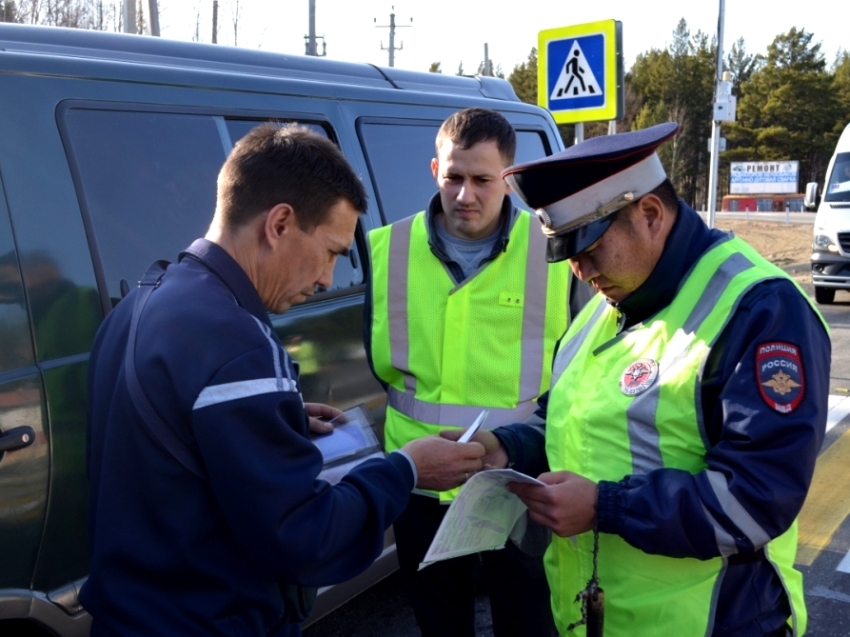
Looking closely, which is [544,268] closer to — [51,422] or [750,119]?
[51,422]

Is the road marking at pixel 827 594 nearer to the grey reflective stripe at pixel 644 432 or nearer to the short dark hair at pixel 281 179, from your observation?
the grey reflective stripe at pixel 644 432

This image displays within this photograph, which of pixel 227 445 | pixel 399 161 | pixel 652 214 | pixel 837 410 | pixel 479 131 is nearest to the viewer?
pixel 227 445

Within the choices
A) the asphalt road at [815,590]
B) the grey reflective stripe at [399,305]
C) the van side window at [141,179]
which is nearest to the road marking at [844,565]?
the asphalt road at [815,590]

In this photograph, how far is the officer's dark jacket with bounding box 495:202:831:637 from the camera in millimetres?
1614

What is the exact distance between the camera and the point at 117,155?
252 cm

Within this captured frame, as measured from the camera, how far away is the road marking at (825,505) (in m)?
4.44

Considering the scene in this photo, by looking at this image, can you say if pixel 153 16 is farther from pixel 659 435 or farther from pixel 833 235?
pixel 659 435

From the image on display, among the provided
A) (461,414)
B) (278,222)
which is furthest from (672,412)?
(461,414)

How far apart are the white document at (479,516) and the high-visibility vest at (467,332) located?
558 millimetres

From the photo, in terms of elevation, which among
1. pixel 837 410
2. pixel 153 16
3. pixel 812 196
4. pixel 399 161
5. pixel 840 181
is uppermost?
pixel 153 16

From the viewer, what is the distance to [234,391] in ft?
4.86

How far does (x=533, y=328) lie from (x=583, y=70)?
5.31 metres

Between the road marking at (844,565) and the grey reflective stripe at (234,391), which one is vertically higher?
the grey reflective stripe at (234,391)

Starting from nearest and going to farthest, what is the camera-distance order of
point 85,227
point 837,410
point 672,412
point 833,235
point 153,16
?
1. point 672,412
2. point 85,227
3. point 837,410
4. point 153,16
5. point 833,235
